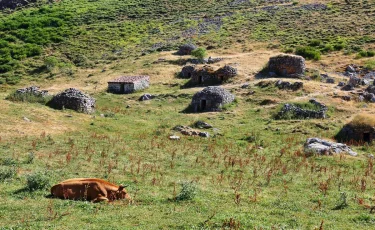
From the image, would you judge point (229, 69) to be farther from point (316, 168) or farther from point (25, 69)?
point (25, 69)

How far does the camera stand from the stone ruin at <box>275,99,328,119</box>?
32.5 metres

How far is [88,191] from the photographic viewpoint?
12.9m

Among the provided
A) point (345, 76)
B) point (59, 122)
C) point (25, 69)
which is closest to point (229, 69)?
point (345, 76)

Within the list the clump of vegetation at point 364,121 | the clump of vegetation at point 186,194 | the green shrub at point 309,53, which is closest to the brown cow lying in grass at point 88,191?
the clump of vegetation at point 186,194

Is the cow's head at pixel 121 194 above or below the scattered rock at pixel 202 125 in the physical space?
above

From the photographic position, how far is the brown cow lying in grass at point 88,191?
12828mm

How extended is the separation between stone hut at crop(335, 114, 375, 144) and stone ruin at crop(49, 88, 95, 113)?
714 inches

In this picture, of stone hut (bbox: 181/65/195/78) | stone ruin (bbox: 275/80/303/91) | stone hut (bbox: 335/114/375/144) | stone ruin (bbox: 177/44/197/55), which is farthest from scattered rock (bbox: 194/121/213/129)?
stone ruin (bbox: 177/44/197/55)

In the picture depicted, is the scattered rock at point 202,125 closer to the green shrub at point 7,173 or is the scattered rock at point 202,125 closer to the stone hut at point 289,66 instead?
the green shrub at point 7,173

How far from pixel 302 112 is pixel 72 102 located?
1734cm

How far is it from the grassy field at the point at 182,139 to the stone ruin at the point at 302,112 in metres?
0.82

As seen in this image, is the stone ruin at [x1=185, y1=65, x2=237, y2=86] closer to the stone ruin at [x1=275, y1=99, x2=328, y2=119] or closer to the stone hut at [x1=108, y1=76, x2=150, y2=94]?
the stone hut at [x1=108, y1=76, x2=150, y2=94]

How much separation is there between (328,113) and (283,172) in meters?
16.6

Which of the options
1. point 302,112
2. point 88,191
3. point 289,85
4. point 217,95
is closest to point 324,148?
point 302,112
